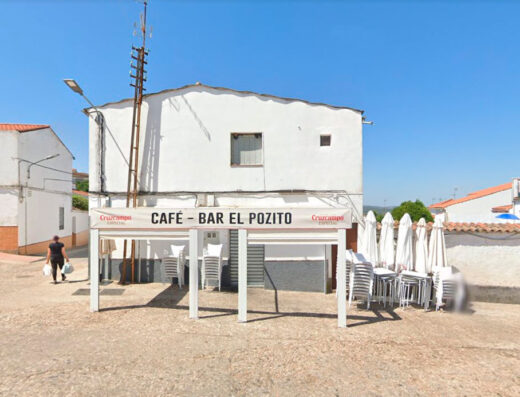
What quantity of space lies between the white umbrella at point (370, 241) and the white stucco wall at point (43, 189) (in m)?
19.0

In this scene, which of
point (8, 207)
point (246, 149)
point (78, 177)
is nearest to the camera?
point (246, 149)

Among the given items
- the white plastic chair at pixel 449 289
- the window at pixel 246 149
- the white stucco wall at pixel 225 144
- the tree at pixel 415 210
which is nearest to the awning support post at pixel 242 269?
the white stucco wall at pixel 225 144

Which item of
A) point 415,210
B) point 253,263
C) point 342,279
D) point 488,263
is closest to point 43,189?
point 253,263

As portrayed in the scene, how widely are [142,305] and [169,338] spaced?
2.42 meters

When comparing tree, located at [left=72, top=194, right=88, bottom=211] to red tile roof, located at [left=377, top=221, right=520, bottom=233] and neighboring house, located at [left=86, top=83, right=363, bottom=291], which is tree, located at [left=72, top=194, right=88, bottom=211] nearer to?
neighboring house, located at [left=86, top=83, right=363, bottom=291]

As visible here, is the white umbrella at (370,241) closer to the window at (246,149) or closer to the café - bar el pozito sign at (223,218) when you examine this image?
the café - bar el pozito sign at (223,218)

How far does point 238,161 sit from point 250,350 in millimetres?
6317

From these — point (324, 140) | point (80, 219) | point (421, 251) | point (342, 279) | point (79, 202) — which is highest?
point (324, 140)

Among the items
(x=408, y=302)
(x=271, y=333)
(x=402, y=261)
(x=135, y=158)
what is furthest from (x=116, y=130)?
(x=408, y=302)

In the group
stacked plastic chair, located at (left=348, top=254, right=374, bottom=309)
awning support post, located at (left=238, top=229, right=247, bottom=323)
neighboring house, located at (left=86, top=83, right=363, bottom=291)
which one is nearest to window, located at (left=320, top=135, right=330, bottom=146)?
neighboring house, located at (left=86, top=83, right=363, bottom=291)

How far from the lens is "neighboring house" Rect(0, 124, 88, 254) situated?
16.2m

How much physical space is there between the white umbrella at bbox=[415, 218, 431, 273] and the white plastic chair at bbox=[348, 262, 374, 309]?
1537 mm

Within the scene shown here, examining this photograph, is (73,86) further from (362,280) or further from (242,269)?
(362,280)

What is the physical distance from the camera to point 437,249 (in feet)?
25.9
